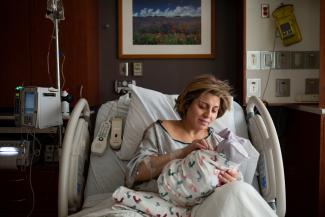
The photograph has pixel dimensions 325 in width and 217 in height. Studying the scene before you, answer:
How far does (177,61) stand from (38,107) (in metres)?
1.32

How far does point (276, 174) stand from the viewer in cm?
146

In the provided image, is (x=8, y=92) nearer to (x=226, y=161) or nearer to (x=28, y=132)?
(x=28, y=132)

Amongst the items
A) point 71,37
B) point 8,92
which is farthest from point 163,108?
point 8,92

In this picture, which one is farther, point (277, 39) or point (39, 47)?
point (277, 39)

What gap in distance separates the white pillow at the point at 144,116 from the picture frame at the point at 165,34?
88 centimetres

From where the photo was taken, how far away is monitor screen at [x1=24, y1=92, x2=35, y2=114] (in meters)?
1.77

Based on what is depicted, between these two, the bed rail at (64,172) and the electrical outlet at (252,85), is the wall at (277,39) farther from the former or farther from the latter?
the bed rail at (64,172)

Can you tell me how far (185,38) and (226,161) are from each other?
163cm

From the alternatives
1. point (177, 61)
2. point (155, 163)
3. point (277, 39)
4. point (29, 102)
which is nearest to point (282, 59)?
point (277, 39)

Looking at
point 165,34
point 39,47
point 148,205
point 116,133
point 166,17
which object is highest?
point 166,17

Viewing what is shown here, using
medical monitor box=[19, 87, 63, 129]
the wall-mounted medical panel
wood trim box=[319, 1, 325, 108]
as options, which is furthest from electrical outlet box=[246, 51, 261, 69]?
medical monitor box=[19, 87, 63, 129]

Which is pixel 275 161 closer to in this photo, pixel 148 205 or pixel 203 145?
pixel 203 145

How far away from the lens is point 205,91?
60.4 inches

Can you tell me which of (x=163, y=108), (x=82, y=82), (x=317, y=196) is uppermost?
(x=82, y=82)
